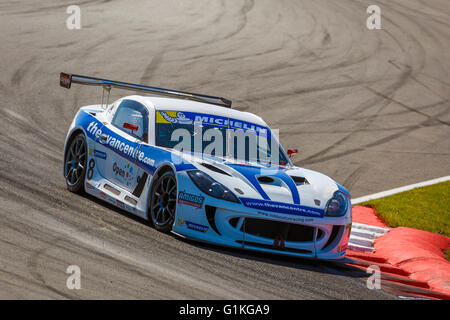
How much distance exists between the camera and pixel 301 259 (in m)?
Answer: 7.79

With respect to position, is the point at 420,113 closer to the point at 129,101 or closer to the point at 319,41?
the point at 319,41

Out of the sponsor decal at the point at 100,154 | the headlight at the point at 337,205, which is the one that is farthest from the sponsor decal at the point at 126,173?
the headlight at the point at 337,205

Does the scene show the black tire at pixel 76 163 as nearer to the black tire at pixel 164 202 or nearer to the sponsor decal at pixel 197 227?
the black tire at pixel 164 202

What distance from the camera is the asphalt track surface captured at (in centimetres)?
618

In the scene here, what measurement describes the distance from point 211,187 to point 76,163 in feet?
9.01

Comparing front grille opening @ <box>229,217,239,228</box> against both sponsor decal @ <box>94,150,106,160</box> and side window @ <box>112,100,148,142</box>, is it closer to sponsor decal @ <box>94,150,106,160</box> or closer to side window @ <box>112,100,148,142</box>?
side window @ <box>112,100,148,142</box>

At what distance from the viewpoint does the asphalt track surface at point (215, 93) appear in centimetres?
618

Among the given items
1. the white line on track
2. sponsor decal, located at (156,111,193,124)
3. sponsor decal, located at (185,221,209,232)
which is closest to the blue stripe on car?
sponsor decal, located at (156,111,193,124)

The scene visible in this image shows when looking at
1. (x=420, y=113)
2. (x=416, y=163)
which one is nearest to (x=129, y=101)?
(x=416, y=163)

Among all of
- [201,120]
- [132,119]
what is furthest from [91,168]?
[201,120]

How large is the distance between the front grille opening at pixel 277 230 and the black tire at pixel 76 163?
9.03 feet

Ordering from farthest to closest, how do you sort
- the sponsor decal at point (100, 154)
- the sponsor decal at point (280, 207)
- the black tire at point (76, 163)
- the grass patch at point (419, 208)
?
the grass patch at point (419, 208) → the black tire at point (76, 163) → the sponsor decal at point (100, 154) → the sponsor decal at point (280, 207)

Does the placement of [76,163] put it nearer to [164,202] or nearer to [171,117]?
[171,117]

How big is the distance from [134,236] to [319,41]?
52.1ft
